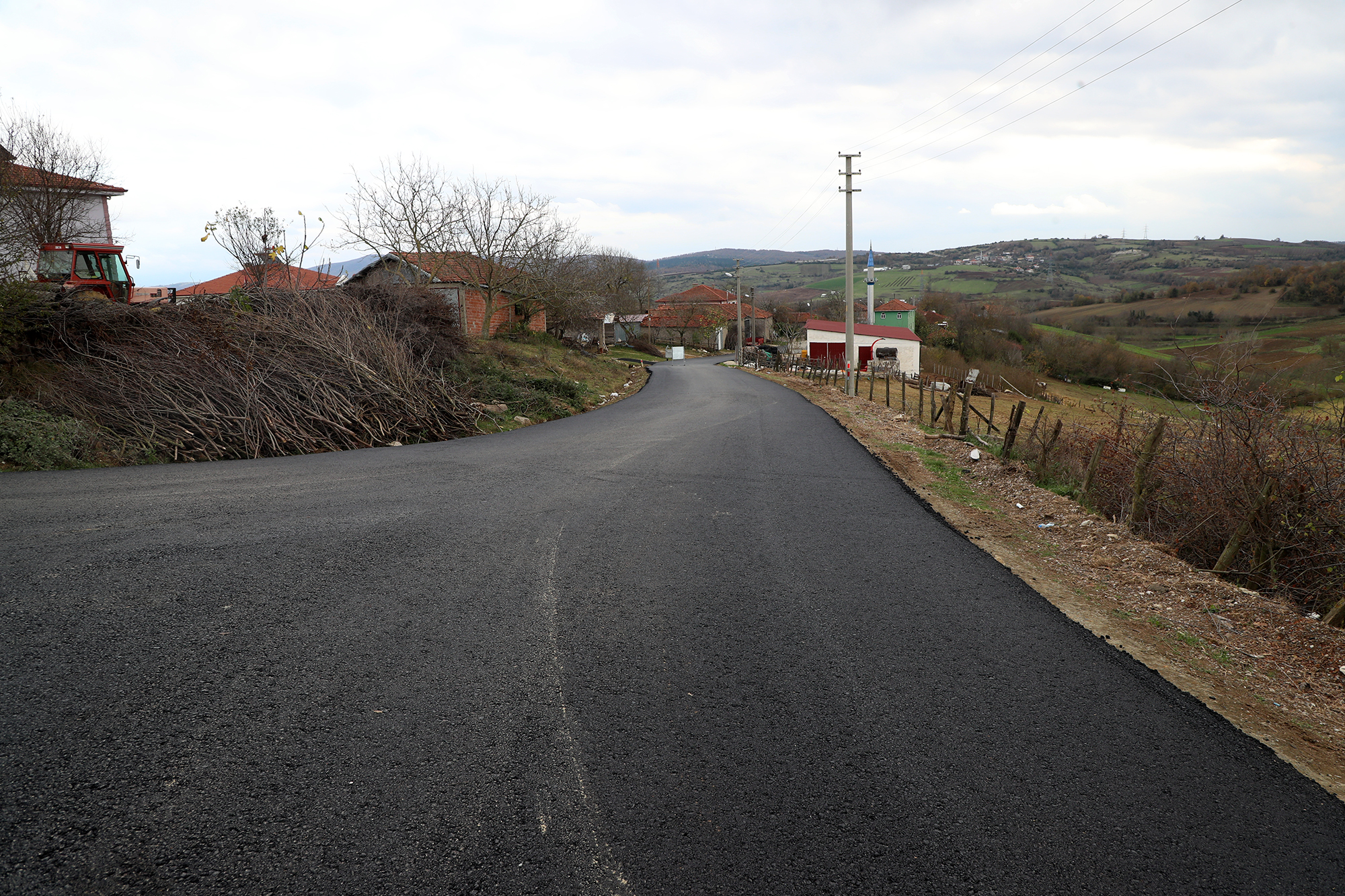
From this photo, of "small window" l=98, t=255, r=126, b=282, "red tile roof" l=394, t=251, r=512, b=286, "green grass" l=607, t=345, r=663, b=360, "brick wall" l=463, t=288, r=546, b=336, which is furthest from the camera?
"green grass" l=607, t=345, r=663, b=360

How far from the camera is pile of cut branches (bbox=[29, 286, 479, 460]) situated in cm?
1243

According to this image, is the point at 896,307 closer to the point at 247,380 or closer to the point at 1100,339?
the point at 1100,339

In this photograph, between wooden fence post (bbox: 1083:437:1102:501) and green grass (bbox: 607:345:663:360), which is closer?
wooden fence post (bbox: 1083:437:1102:501)

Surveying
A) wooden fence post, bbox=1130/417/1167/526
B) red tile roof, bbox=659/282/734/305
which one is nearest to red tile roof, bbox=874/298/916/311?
red tile roof, bbox=659/282/734/305

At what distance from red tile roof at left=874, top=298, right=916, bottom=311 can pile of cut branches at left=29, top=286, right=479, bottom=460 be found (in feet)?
215

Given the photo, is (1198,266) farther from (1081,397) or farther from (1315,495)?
(1315,495)

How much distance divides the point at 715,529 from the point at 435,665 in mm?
3815

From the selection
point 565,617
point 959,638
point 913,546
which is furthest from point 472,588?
point 913,546

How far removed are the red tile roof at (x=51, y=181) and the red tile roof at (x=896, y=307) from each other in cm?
6485

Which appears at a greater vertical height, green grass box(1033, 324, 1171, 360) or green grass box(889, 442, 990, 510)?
green grass box(1033, 324, 1171, 360)

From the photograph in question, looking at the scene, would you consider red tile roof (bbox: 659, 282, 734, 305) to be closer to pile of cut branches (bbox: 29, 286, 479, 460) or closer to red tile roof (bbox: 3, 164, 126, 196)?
red tile roof (bbox: 3, 164, 126, 196)

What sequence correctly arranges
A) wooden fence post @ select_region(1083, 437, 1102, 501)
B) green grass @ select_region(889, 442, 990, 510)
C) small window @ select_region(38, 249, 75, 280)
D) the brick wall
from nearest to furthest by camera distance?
wooden fence post @ select_region(1083, 437, 1102, 501)
green grass @ select_region(889, 442, 990, 510)
small window @ select_region(38, 249, 75, 280)
the brick wall

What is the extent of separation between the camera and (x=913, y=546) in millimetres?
7121

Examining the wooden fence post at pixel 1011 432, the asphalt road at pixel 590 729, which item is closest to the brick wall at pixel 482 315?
the wooden fence post at pixel 1011 432
